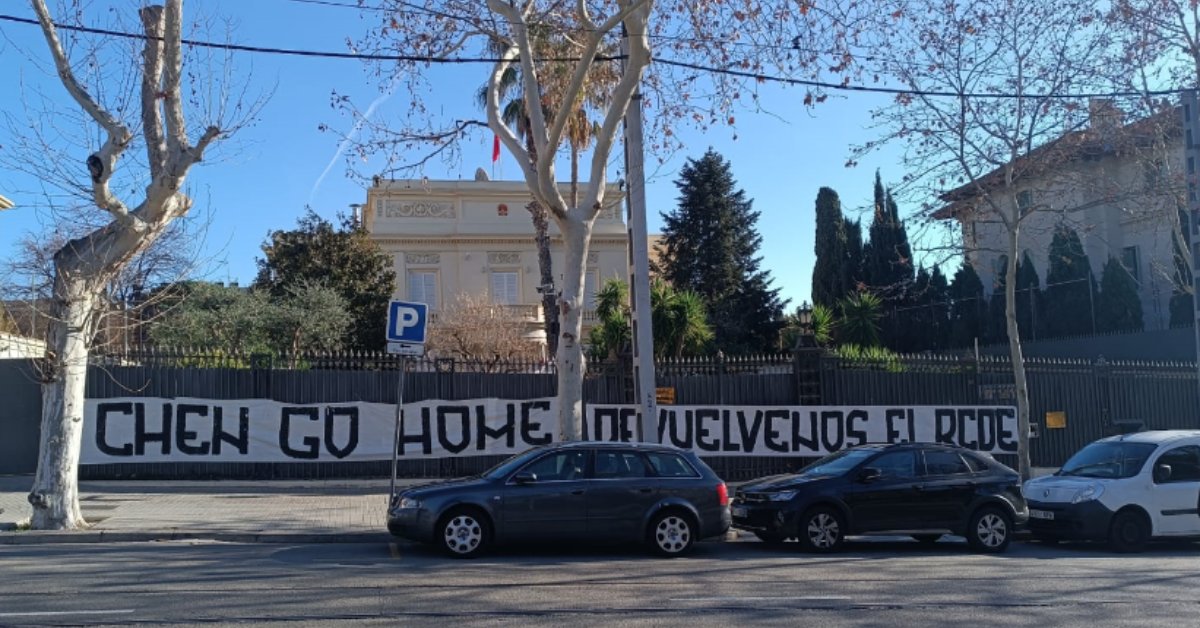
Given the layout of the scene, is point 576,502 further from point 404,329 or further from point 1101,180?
point 1101,180

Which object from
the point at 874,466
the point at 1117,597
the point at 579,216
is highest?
the point at 579,216

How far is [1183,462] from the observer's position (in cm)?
1487

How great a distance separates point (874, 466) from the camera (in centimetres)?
1381

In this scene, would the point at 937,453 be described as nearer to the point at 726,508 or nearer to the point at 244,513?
the point at 726,508

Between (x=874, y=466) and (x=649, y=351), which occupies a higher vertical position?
(x=649, y=351)

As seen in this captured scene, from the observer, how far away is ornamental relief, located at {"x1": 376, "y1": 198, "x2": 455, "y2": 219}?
47.1 m

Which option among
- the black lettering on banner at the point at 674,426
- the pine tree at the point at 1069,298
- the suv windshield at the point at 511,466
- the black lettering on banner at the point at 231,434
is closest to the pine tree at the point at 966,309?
the pine tree at the point at 1069,298

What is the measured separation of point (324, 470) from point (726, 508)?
29.3 feet

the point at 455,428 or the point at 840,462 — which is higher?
the point at 455,428

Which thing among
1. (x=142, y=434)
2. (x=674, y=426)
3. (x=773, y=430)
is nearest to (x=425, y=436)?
(x=674, y=426)

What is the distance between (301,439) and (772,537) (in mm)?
9280

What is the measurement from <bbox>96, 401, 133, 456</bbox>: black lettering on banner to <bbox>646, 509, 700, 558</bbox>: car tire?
10347 mm

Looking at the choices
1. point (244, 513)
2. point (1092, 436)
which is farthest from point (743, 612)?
point (1092, 436)

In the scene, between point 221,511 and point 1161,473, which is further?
point 221,511
